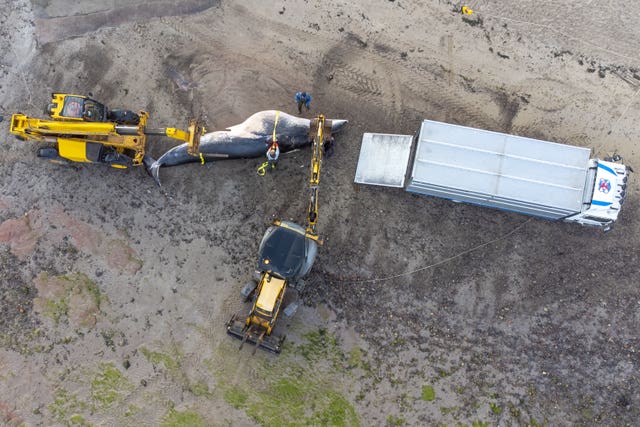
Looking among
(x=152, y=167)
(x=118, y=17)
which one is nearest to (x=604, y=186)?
(x=152, y=167)

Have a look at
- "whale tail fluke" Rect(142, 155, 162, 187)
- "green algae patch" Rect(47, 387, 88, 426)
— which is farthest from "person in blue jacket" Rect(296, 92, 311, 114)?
"green algae patch" Rect(47, 387, 88, 426)

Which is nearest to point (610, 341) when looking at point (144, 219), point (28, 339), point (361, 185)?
point (361, 185)

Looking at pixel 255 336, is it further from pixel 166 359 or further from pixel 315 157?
pixel 315 157

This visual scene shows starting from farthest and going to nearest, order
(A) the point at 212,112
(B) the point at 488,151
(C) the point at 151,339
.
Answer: (A) the point at 212,112 → (C) the point at 151,339 → (B) the point at 488,151

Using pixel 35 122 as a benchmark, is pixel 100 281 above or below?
below

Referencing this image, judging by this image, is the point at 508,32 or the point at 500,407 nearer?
the point at 500,407

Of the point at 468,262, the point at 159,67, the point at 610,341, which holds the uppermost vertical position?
the point at 159,67

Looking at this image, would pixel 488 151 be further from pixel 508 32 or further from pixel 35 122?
pixel 35 122

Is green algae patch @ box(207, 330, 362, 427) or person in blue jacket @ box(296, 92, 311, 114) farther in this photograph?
person in blue jacket @ box(296, 92, 311, 114)

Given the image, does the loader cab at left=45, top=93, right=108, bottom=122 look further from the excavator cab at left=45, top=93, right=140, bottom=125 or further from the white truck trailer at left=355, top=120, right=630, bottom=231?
the white truck trailer at left=355, top=120, right=630, bottom=231
